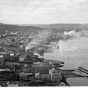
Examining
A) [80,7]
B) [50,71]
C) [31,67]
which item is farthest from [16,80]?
[80,7]

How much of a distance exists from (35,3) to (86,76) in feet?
4.83

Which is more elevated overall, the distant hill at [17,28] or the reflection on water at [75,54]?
the distant hill at [17,28]

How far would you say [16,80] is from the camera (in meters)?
3.95

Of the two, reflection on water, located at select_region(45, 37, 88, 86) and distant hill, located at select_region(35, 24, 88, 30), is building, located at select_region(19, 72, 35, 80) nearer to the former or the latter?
reflection on water, located at select_region(45, 37, 88, 86)

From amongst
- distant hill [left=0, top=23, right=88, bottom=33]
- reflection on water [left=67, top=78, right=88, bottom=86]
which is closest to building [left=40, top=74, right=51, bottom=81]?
reflection on water [left=67, top=78, right=88, bottom=86]

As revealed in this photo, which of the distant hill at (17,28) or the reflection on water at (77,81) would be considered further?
the distant hill at (17,28)

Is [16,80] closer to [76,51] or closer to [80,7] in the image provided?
[76,51]

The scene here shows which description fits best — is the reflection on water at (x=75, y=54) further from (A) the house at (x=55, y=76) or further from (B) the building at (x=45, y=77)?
(B) the building at (x=45, y=77)

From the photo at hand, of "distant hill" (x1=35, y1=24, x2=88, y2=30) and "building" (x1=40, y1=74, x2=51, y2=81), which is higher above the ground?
"distant hill" (x1=35, y1=24, x2=88, y2=30)

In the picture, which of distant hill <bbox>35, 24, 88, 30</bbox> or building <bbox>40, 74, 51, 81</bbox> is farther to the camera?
distant hill <bbox>35, 24, 88, 30</bbox>

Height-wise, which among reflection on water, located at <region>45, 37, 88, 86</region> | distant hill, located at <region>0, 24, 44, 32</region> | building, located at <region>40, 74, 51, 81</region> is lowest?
building, located at <region>40, 74, 51, 81</region>

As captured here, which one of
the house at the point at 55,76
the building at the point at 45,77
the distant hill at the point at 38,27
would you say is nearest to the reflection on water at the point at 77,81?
the house at the point at 55,76

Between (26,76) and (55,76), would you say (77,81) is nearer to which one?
(55,76)

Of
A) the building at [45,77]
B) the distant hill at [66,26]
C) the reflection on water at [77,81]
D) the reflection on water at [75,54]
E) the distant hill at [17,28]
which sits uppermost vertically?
the distant hill at [66,26]
